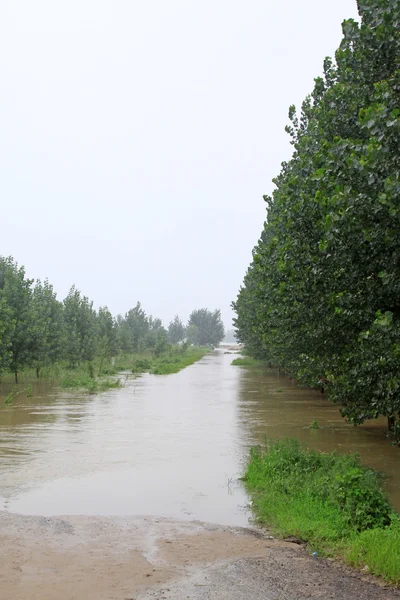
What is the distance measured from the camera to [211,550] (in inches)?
304

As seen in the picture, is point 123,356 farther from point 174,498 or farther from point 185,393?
point 174,498

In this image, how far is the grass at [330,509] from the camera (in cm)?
704

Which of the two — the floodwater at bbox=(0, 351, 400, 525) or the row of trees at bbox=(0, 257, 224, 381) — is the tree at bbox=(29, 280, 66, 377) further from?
the floodwater at bbox=(0, 351, 400, 525)

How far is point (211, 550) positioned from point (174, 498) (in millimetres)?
3028

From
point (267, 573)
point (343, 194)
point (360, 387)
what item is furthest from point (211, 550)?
point (343, 194)

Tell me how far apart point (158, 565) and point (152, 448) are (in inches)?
327

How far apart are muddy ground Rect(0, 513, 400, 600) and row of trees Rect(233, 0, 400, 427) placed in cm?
280

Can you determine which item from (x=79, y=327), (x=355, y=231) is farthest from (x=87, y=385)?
(x=355, y=231)

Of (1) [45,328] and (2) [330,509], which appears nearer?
(2) [330,509]

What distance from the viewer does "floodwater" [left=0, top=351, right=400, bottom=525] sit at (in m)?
10.4

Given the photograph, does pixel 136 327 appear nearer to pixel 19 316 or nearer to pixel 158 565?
pixel 19 316

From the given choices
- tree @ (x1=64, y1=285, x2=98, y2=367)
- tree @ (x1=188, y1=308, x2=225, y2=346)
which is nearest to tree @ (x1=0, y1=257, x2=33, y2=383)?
tree @ (x1=64, y1=285, x2=98, y2=367)

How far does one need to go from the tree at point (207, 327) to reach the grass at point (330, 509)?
136 meters

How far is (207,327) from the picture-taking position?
149m
